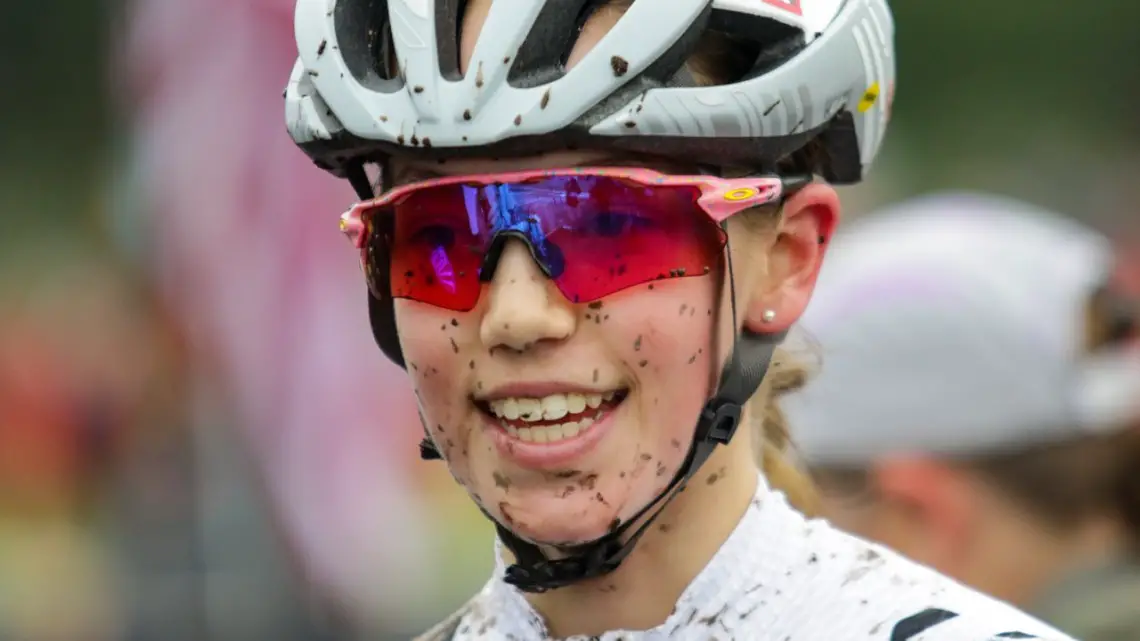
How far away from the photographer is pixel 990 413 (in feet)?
13.5

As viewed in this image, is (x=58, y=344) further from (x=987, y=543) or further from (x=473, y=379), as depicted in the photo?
(x=473, y=379)

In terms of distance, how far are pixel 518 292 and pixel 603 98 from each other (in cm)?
31

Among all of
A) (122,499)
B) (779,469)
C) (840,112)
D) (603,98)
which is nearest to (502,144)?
(603,98)

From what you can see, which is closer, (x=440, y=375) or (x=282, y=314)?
(x=440, y=375)

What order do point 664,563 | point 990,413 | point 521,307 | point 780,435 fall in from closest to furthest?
point 521,307
point 664,563
point 780,435
point 990,413

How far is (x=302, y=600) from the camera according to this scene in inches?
249

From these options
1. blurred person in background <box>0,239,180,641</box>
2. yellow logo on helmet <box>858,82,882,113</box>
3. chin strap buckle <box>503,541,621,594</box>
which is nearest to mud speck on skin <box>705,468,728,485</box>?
chin strap buckle <box>503,541,621,594</box>

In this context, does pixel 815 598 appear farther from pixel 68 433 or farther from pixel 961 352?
pixel 68 433

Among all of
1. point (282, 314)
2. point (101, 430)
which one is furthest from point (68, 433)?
point (282, 314)

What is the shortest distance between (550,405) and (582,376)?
0.07 metres

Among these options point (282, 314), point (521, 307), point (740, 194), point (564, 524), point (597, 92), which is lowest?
point (282, 314)

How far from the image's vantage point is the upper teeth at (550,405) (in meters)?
2.11

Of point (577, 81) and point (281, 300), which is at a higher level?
point (577, 81)

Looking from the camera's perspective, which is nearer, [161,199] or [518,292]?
[518,292]
